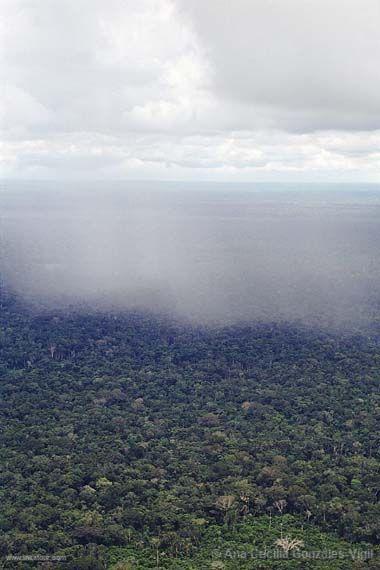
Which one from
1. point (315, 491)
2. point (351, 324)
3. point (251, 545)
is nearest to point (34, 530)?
point (251, 545)

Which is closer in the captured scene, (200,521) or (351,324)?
(200,521)

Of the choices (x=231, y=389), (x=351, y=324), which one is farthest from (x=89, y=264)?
(x=231, y=389)

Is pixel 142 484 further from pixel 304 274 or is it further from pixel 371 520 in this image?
pixel 304 274

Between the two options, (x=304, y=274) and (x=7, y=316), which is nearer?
(x=7, y=316)

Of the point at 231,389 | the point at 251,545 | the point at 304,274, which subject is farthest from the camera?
the point at 304,274

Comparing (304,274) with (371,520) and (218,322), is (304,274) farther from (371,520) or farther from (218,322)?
(371,520)

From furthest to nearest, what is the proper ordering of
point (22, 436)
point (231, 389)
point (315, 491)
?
point (231, 389) → point (22, 436) → point (315, 491)
